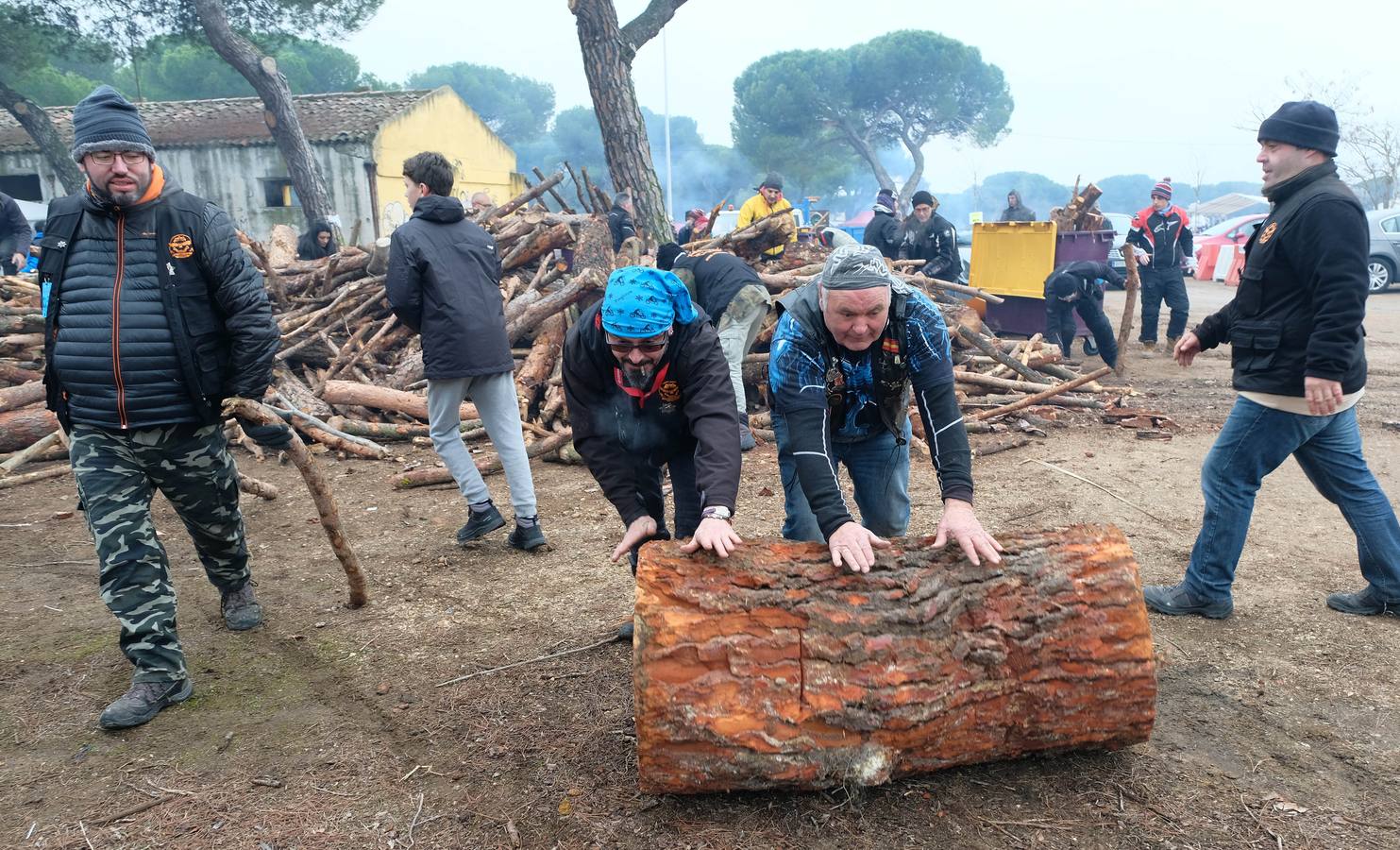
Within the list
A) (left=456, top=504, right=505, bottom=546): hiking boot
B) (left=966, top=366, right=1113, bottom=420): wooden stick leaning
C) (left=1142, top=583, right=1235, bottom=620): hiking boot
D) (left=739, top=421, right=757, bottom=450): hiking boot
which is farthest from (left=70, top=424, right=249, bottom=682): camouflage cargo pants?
(left=966, top=366, right=1113, bottom=420): wooden stick leaning

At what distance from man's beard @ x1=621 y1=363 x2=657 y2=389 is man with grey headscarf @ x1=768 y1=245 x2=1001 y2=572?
412 mm

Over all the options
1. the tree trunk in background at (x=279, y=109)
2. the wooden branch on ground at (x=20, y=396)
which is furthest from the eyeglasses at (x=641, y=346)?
the tree trunk in background at (x=279, y=109)

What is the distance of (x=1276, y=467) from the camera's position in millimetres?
3396

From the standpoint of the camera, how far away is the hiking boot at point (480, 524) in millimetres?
4793

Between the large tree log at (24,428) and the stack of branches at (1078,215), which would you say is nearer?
the large tree log at (24,428)

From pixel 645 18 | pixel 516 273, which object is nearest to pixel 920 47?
pixel 645 18

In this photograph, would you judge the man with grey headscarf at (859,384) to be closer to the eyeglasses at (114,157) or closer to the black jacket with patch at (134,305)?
the black jacket with patch at (134,305)

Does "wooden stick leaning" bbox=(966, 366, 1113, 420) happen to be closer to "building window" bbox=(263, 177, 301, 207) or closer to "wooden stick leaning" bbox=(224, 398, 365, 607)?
"wooden stick leaning" bbox=(224, 398, 365, 607)

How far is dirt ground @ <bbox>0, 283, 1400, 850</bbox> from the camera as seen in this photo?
249 centimetres

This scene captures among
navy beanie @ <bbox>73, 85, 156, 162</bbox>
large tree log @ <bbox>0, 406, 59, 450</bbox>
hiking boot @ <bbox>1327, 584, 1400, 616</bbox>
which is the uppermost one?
Result: navy beanie @ <bbox>73, 85, 156, 162</bbox>

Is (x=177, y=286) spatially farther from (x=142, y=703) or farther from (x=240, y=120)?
(x=240, y=120)

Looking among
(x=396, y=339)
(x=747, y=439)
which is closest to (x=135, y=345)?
(x=747, y=439)

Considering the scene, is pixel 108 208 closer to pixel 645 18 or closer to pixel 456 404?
pixel 456 404

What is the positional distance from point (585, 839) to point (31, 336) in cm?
849
